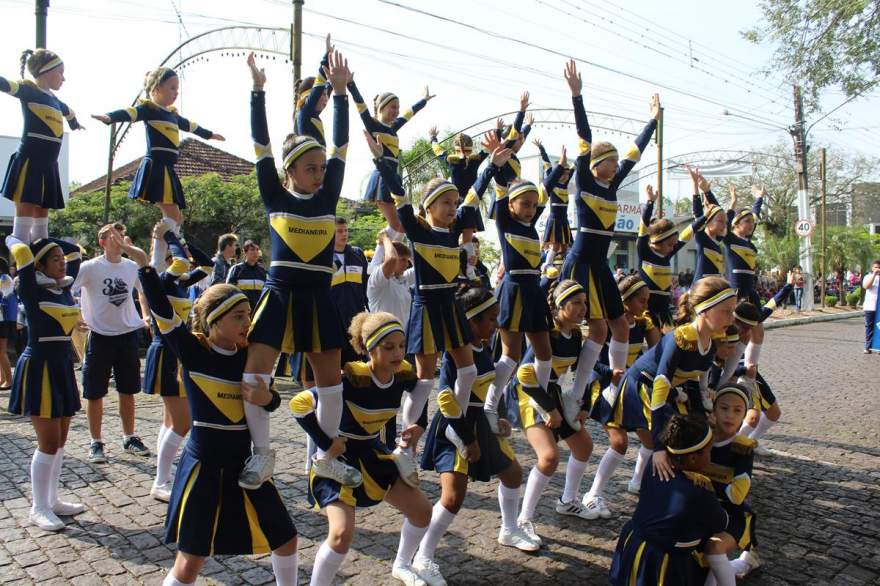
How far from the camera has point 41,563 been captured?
445cm

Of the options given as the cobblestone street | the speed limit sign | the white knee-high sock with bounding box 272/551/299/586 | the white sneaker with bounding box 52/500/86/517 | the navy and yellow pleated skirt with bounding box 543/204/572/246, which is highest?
the speed limit sign

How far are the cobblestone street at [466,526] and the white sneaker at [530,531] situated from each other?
0.09 meters

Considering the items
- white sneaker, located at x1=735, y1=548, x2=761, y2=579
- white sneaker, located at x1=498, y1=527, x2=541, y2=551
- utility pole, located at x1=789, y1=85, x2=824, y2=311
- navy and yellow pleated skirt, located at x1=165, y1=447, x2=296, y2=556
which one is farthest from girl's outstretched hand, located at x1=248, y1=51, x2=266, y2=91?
utility pole, located at x1=789, y1=85, x2=824, y2=311

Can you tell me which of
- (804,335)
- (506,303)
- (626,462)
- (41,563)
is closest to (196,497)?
(41,563)

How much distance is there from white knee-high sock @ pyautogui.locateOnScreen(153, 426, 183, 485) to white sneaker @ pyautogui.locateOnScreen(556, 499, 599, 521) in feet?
10.4

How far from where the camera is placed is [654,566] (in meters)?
3.88

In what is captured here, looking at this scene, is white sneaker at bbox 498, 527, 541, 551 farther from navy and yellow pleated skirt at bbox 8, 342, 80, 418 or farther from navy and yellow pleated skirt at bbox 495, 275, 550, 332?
navy and yellow pleated skirt at bbox 8, 342, 80, 418

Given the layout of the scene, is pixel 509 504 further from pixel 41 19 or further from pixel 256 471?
pixel 41 19

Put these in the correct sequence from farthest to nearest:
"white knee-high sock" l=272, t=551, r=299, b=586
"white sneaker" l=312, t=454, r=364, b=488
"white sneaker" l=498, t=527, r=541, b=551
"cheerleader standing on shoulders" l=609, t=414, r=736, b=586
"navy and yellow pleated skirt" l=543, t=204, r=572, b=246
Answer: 1. "navy and yellow pleated skirt" l=543, t=204, r=572, b=246
2. "white sneaker" l=498, t=527, r=541, b=551
3. "cheerleader standing on shoulders" l=609, t=414, r=736, b=586
4. "white sneaker" l=312, t=454, r=364, b=488
5. "white knee-high sock" l=272, t=551, r=299, b=586

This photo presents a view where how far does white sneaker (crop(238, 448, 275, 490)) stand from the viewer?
339 centimetres

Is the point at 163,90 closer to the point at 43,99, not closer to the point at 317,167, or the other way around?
the point at 43,99

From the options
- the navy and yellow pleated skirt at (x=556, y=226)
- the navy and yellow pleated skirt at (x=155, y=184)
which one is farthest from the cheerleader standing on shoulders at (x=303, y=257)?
the navy and yellow pleated skirt at (x=556, y=226)

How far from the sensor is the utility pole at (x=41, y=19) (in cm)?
974

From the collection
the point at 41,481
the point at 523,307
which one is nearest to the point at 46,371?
the point at 41,481
